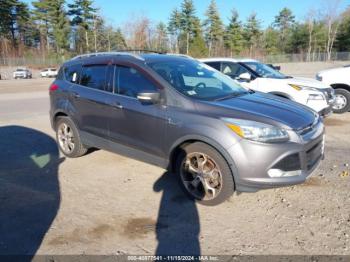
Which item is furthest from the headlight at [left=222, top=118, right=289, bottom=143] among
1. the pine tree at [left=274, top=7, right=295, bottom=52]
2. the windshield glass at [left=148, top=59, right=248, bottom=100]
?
the pine tree at [left=274, top=7, right=295, bottom=52]

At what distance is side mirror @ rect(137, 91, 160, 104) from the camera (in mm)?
4055

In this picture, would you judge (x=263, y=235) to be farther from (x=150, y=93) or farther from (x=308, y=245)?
(x=150, y=93)

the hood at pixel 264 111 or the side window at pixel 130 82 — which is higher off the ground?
the side window at pixel 130 82

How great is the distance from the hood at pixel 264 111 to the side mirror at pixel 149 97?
0.56 m

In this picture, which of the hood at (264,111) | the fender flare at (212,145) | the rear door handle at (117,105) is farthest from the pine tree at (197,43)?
the fender flare at (212,145)

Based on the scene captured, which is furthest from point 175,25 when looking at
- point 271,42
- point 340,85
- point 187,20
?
point 340,85

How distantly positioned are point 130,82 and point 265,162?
2250mm

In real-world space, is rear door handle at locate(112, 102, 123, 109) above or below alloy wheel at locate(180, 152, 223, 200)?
above

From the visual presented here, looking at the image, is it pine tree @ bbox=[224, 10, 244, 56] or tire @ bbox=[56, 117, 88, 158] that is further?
pine tree @ bbox=[224, 10, 244, 56]

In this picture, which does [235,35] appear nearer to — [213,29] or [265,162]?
[213,29]

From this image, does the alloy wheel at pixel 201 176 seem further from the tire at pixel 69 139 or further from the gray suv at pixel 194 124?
the tire at pixel 69 139

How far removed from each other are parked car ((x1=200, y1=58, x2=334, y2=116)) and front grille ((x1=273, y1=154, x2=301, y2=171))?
401 centimetres

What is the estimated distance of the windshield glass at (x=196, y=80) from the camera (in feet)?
14.4

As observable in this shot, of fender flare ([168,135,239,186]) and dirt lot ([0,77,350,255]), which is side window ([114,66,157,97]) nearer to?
fender flare ([168,135,239,186])
